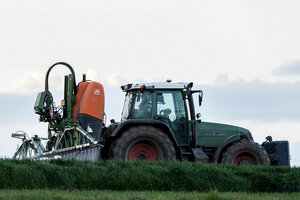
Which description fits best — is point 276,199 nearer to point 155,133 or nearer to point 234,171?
point 234,171

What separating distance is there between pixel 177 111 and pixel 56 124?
11.3 feet

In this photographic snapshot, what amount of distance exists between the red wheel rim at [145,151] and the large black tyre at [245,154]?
6.91 feet

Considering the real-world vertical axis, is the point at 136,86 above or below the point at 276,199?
above

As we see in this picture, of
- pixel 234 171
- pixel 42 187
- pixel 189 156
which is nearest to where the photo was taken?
pixel 42 187

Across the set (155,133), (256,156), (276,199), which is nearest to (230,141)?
(256,156)

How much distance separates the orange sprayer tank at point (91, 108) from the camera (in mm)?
16609

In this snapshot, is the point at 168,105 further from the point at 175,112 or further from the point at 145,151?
the point at 145,151

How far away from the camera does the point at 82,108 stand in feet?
55.1

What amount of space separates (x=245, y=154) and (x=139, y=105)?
325cm

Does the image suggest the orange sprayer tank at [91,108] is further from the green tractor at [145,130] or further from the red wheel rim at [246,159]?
the red wheel rim at [246,159]

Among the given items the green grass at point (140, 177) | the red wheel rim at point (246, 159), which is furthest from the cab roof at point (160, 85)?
the green grass at point (140, 177)

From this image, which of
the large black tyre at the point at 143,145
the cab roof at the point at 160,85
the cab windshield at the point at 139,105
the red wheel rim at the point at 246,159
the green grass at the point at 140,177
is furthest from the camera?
the red wheel rim at the point at 246,159

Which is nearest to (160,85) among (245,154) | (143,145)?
(143,145)

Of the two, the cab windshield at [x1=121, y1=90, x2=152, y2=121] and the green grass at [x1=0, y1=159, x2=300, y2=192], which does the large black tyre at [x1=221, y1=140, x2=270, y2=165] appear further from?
the cab windshield at [x1=121, y1=90, x2=152, y2=121]
